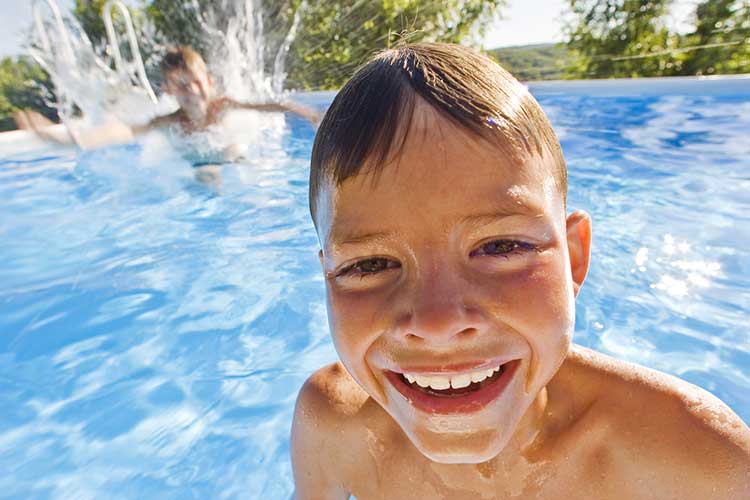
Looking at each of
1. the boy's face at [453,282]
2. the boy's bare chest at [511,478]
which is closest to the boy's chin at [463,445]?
the boy's face at [453,282]

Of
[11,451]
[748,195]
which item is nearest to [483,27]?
[748,195]

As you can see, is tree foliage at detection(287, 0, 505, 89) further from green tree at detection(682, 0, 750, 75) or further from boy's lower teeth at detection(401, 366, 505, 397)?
boy's lower teeth at detection(401, 366, 505, 397)

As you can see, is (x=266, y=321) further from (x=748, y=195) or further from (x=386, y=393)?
(x=748, y=195)

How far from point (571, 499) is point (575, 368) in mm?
384

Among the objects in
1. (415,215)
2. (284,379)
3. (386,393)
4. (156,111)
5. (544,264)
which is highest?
(415,215)

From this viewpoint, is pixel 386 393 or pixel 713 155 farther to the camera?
pixel 713 155

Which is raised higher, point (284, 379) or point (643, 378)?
point (643, 378)

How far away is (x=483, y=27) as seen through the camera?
556 inches

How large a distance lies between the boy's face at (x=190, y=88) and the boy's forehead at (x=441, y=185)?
284 inches

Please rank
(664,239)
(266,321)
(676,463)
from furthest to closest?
(664,239), (266,321), (676,463)

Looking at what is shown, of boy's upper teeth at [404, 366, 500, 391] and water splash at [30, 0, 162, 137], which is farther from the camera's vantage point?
water splash at [30, 0, 162, 137]

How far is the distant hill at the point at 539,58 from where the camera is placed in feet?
39.6

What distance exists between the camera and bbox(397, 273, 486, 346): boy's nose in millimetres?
1149

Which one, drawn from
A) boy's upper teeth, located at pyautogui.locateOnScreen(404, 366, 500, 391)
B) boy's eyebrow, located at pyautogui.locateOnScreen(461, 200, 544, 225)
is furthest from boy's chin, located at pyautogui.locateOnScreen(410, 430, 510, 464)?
boy's eyebrow, located at pyautogui.locateOnScreen(461, 200, 544, 225)
